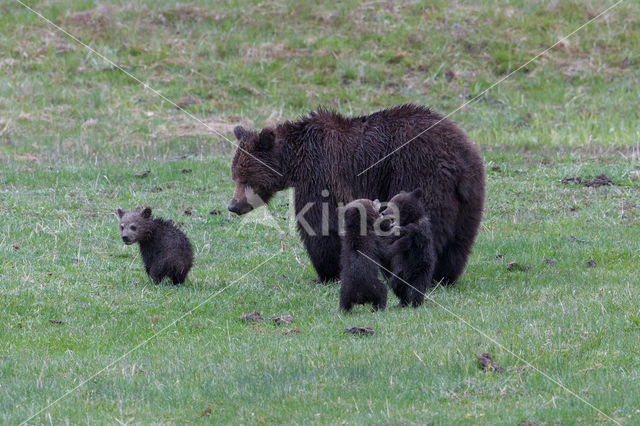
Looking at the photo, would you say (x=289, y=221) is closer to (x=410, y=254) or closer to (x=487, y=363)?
(x=410, y=254)

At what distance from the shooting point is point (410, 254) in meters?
9.20

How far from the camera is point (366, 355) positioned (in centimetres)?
727

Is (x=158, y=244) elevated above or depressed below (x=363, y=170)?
below

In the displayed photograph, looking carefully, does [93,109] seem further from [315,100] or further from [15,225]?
[15,225]

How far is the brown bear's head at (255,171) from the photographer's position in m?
10.8

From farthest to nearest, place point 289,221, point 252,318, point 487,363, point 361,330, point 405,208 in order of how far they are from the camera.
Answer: point 289,221
point 405,208
point 252,318
point 361,330
point 487,363

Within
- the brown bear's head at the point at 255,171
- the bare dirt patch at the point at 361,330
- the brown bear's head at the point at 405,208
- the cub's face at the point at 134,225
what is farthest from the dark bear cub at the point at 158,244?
the bare dirt patch at the point at 361,330

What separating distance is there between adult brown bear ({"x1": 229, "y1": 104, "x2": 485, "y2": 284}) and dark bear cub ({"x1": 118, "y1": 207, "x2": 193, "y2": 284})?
92 cm

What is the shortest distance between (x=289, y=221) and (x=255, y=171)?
8.37 ft

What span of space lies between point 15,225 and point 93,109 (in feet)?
28.3

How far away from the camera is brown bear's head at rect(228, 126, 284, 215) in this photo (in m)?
10.8

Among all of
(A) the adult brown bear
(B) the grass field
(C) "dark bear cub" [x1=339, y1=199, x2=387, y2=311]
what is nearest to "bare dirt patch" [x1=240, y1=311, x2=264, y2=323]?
(B) the grass field

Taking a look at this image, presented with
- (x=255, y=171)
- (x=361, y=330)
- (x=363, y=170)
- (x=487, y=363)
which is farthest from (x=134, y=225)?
(x=487, y=363)

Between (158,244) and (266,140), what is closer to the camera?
(158,244)
